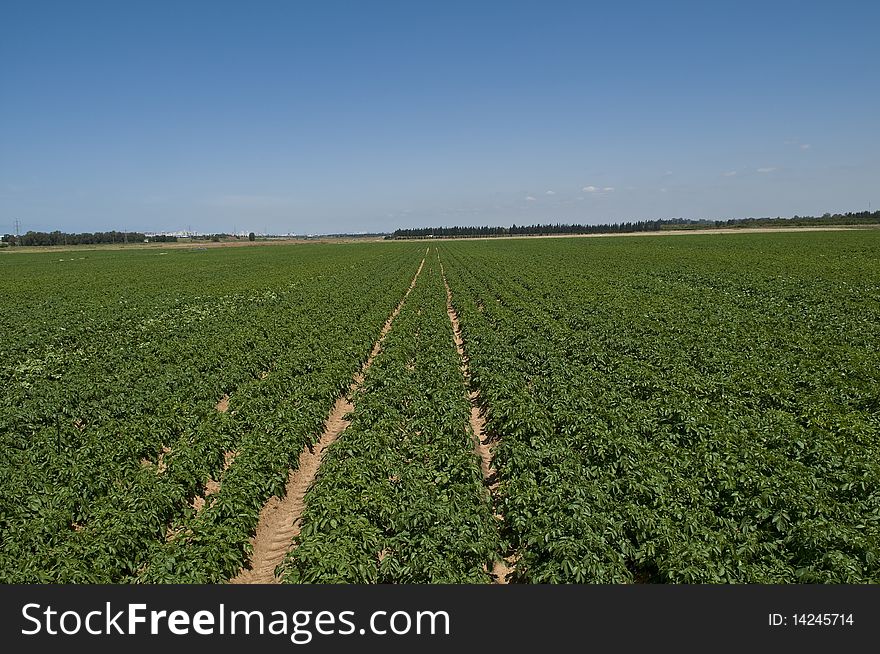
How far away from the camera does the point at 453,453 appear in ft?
31.9

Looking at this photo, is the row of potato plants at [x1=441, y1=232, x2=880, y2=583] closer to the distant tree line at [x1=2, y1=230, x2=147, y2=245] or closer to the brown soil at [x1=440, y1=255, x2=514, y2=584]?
the brown soil at [x1=440, y1=255, x2=514, y2=584]

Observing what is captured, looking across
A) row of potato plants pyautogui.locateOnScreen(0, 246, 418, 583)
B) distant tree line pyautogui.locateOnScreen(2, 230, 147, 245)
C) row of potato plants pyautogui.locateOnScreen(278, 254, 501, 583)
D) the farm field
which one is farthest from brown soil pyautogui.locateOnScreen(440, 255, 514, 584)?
distant tree line pyautogui.locateOnScreen(2, 230, 147, 245)

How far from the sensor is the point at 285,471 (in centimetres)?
956

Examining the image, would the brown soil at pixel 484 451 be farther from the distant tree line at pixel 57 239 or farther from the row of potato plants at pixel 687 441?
the distant tree line at pixel 57 239

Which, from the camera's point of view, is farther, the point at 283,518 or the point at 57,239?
the point at 57,239

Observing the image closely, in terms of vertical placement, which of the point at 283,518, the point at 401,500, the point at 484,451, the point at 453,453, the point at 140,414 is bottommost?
the point at 283,518

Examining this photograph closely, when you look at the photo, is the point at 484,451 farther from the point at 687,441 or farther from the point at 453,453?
the point at 687,441

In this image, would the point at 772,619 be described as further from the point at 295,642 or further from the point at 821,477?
the point at 295,642

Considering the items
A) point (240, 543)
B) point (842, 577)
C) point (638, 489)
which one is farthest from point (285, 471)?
point (842, 577)

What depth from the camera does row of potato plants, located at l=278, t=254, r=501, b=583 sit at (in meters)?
6.48

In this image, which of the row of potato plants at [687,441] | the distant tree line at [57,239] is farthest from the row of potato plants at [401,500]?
the distant tree line at [57,239]

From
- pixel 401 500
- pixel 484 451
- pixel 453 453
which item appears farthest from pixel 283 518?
pixel 484 451

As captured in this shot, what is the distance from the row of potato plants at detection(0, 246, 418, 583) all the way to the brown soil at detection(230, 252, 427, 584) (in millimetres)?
423

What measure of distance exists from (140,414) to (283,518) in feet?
19.8
